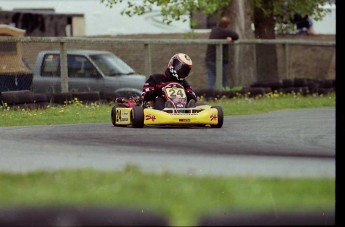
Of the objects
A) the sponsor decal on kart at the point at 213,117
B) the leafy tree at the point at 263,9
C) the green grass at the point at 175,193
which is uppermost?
the leafy tree at the point at 263,9

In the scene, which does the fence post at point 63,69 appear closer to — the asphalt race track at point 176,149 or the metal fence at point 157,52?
the metal fence at point 157,52

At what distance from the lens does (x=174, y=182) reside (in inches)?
138

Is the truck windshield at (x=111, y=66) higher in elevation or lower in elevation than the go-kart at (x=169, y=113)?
higher

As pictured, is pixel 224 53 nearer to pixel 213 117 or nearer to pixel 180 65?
pixel 213 117

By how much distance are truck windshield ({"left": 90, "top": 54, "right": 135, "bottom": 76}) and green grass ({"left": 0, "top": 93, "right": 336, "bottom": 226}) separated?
12.1 feet

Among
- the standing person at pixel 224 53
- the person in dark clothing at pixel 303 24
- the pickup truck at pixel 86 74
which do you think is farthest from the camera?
the person in dark clothing at pixel 303 24

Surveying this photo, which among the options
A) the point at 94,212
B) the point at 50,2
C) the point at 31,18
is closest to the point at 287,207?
the point at 94,212

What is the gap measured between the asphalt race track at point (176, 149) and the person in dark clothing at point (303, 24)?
48.5 feet

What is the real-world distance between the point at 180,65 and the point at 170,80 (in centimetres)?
54

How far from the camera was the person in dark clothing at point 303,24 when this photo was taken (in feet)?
65.9

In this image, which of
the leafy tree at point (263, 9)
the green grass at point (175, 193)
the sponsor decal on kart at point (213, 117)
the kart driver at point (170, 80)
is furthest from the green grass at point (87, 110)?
the leafy tree at point (263, 9)

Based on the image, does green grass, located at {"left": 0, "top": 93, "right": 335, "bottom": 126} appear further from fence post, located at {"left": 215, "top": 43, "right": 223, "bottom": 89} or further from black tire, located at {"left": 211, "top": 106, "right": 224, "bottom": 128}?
fence post, located at {"left": 215, "top": 43, "right": 223, "bottom": 89}

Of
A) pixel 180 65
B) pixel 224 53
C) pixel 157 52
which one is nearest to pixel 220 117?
pixel 180 65

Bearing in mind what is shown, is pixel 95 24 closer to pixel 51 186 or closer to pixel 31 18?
pixel 31 18
